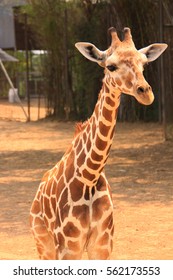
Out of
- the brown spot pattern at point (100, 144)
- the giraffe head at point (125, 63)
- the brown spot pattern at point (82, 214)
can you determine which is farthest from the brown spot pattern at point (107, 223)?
→ the giraffe head at point (125, 63)

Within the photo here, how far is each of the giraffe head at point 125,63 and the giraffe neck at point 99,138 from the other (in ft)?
0.34

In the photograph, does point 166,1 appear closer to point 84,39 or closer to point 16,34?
point 84,39

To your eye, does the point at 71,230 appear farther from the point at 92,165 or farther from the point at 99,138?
the point at 99,138

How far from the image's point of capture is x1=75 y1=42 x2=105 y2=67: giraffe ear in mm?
5082

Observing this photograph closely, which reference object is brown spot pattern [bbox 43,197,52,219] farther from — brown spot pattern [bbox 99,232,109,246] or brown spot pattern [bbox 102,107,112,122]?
brown spot pattern [bbox 102,107,112,122]

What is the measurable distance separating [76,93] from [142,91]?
1842 centimetres

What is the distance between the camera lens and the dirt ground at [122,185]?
7859mm

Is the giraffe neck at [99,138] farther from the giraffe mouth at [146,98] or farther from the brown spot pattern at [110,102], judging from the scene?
the giraffe mouth at [146,98]

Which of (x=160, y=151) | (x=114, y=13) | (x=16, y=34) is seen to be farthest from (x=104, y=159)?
(x=16, y=34)

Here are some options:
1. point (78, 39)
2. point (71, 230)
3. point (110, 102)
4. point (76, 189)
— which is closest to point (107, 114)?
point (110, 102)

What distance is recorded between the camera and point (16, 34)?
3362 cm

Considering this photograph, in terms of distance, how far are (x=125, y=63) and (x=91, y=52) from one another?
340 mm

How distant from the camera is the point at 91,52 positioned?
513 centimetres

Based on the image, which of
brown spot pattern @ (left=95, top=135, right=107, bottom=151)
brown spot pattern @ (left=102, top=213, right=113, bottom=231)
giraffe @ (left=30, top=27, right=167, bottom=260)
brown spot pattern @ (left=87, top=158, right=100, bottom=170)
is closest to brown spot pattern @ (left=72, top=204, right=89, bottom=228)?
giraffe @ (left=30, top=27, right=167, bottom=260)
